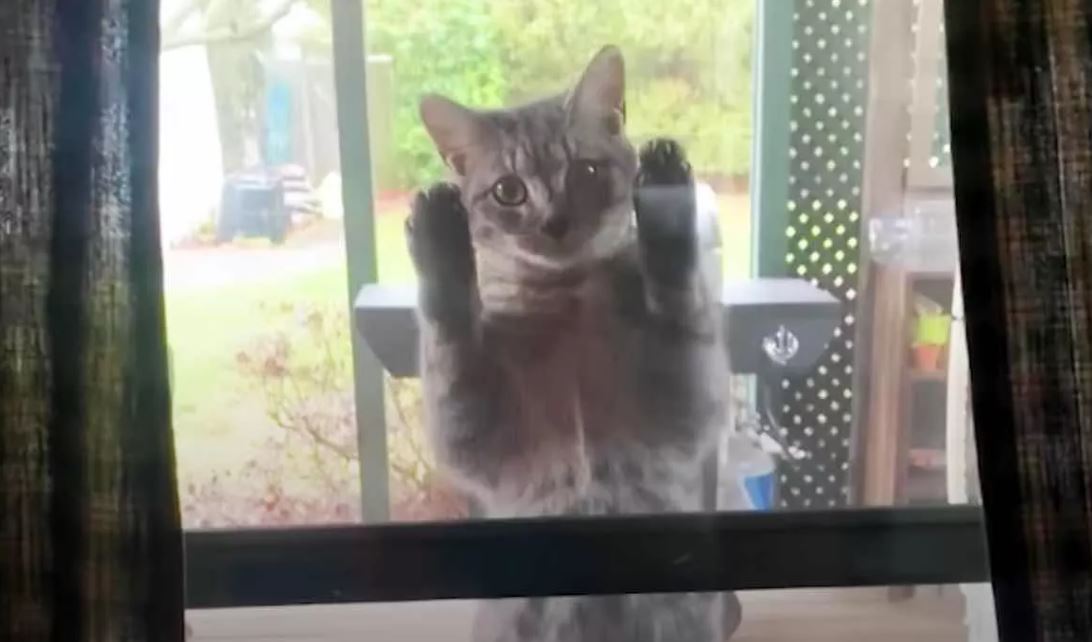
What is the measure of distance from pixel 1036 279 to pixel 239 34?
757 mm

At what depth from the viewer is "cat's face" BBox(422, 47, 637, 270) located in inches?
Result: 48.1

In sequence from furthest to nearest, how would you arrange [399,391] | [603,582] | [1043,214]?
[399,391]
[603,582]
[1043,214]

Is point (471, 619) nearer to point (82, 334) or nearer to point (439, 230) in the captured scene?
point (439, 230)

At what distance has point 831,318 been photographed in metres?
1.29

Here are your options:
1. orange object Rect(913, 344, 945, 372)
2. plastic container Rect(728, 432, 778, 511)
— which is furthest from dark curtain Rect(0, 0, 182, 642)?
orange object Rect(913, 344, 945, 372)

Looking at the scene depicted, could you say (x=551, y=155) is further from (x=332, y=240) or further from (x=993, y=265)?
(x=993, y=265)

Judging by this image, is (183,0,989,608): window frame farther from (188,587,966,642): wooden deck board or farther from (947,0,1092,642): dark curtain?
(947,0,1092,642): dark curtain

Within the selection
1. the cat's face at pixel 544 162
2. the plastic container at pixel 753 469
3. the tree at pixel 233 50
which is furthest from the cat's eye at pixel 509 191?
the plastic container at pixel 753 469

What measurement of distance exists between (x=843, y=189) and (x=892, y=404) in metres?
0.23

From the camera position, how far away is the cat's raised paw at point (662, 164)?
1.23 metres

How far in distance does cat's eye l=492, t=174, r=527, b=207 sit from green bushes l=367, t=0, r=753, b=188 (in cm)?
7

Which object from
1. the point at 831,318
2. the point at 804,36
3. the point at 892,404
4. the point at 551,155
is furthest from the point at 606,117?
the point at 892,404

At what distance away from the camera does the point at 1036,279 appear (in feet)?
3.07

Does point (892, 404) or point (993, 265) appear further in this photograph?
point (892, 404)
